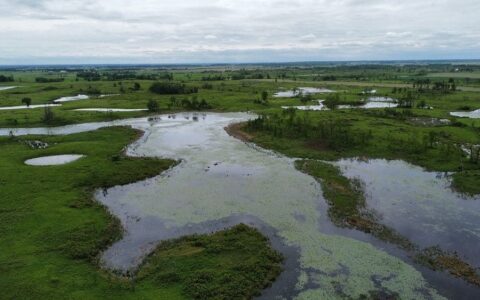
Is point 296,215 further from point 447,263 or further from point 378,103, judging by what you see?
point 378,103

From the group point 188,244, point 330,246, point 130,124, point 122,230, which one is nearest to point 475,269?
point 330,246

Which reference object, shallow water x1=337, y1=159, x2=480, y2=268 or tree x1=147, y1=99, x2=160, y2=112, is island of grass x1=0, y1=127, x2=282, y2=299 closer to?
shallow water x1=337, y1=159, x2=480, y2=268

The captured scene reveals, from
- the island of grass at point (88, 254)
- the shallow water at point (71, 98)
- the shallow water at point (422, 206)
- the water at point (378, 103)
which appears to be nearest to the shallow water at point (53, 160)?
the island of grass at point (88, 254)

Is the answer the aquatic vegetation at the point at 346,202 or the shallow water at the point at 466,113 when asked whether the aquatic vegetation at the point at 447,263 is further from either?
the shallow water at the point at 466,113

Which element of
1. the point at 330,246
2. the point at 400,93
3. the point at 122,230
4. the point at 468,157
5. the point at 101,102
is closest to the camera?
the point at 330,246

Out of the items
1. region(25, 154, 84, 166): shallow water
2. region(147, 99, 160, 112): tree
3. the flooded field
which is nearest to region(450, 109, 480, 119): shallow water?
the flooded field

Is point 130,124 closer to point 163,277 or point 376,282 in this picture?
point 163,277
